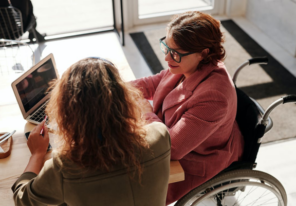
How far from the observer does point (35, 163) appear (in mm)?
1332

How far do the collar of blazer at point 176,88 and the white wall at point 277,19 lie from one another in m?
2.32

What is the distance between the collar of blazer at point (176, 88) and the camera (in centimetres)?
153

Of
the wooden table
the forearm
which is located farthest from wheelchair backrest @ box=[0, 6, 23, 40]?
the forearm

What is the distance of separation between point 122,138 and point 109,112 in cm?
10

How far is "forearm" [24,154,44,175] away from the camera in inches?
51.3

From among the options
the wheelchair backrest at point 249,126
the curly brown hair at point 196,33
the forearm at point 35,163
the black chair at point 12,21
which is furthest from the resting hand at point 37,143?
the black chair at point 12,21

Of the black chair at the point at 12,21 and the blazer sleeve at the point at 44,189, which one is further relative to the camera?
the black chair at the point at 12,21

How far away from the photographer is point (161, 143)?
115cm

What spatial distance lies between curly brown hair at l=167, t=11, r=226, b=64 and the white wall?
7.94 feet

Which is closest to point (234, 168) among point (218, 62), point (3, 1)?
point (218, 62)

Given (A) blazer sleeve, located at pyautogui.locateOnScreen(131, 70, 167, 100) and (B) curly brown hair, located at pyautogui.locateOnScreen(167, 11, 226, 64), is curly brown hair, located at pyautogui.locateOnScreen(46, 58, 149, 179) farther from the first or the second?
(A) blazer sleeve, located at pyautogui.locateOnScreen(131, 70, 167, 100)

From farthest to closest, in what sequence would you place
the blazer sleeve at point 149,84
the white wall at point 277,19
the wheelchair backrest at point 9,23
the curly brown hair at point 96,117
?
the white wall at point 277,19 → the wheelchair backrest at point 9,23 → the blazer sleeve at point 149,84 → the curly brown hair at point 96,117

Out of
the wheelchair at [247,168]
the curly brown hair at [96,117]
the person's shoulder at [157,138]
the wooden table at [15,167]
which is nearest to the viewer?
the curly brown hair at [96,117]

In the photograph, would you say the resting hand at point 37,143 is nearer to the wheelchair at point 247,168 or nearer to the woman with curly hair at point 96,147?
the woman with curly hair at point 96,147
